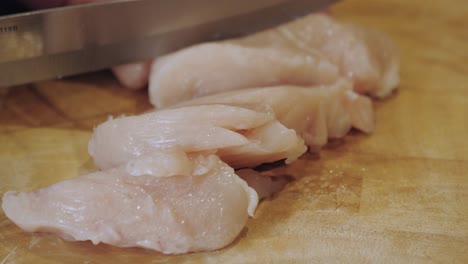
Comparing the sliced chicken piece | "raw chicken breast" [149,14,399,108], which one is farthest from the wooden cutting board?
"raw chicken breast" [149,14,399,108]

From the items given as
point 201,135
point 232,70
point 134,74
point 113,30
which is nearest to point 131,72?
point 134,74

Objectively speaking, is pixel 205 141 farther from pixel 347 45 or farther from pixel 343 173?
pixel 347 45

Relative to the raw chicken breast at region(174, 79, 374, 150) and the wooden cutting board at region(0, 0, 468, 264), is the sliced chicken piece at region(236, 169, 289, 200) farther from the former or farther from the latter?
the raw chicken breast at region(174, 79, 374, 150)

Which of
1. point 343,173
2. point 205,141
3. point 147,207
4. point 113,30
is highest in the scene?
point 113,30

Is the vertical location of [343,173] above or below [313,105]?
below

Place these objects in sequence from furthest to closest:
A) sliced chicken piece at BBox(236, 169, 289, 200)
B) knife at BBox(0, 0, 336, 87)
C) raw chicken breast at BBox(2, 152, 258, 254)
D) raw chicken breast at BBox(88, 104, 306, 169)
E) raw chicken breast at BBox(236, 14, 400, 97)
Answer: raw chicken breast at BBox(236, 14, 400, 97) < knife at BBox(0, 0, 336, 87) < sliced chicken piece at BBox(236, 169, 289, 200) < raw chicken breast at BBox(88, 104, 306, 169) < raw chicken breast at BBox(2, 152, 258, 254)

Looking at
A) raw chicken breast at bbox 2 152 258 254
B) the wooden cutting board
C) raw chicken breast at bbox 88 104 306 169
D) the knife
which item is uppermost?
the knife

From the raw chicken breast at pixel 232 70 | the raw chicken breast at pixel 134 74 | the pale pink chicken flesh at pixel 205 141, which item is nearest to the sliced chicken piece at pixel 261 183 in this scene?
the pale pink chicken flesh at pixel 205 141
